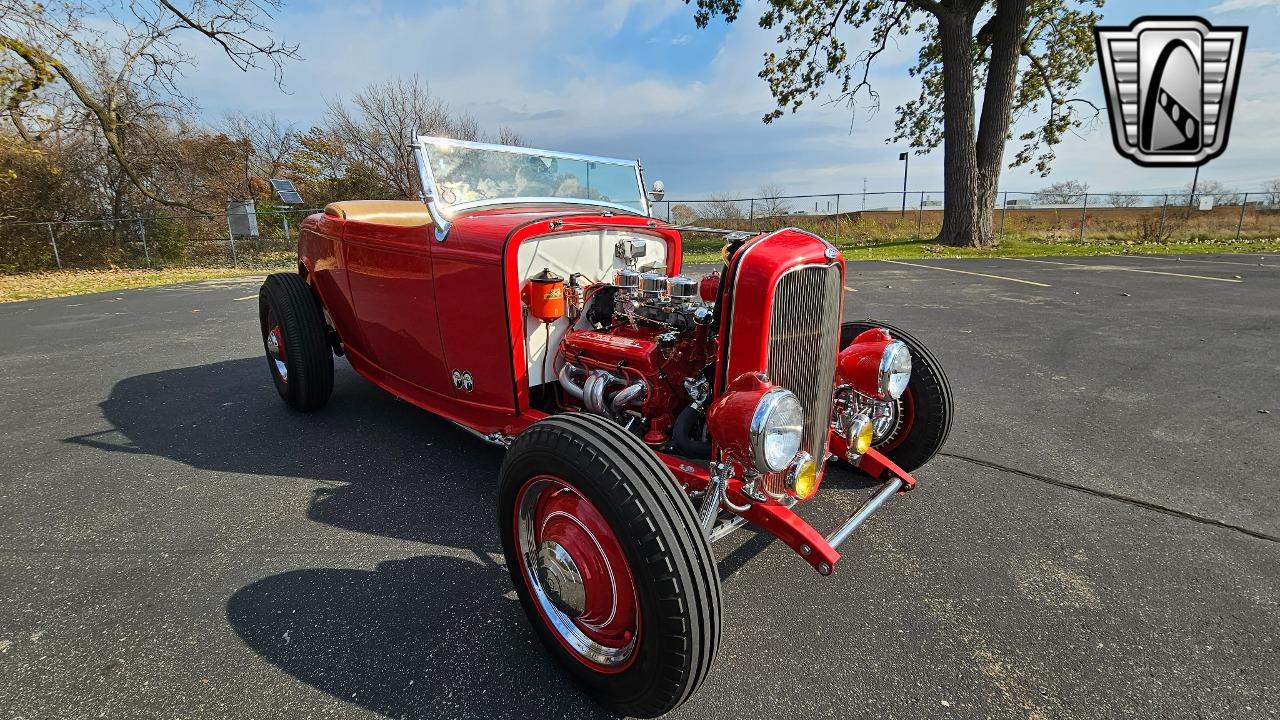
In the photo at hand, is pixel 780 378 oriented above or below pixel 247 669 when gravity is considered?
above

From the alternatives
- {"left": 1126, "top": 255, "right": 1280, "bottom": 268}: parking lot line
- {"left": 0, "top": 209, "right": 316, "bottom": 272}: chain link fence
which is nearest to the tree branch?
{"left": 0, "top": 209, "right": 316, "bottom": 272}: chain link fence

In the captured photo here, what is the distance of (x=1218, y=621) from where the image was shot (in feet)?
7.00

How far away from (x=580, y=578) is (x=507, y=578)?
2.28ft

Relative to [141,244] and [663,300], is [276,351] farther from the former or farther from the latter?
[141,244]

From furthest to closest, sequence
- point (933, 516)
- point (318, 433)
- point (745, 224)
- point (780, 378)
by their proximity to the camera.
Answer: point (745, 224), point (318, 433), point (933, 516), point (780, 378)

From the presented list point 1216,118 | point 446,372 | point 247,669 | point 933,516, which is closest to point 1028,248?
point 1216,118

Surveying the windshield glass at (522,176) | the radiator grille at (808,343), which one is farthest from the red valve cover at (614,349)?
the windshield glass at (522,176)

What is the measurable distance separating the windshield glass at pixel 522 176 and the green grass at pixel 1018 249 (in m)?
10.5

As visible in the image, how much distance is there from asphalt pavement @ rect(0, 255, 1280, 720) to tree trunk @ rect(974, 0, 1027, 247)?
13.2 meters

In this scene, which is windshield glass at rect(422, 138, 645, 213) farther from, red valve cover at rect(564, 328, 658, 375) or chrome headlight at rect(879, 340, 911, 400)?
chrome headlight at rect(879, 340, 911, 400)

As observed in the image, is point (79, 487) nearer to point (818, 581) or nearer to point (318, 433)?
point (318, 433)

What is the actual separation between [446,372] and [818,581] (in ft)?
7.64

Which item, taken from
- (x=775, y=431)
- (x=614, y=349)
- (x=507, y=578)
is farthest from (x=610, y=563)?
(x=614, y=349)

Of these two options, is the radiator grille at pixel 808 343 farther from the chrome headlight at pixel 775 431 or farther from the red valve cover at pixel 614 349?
the red valve cover at pixel 614 349
